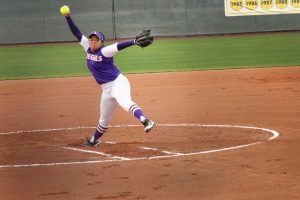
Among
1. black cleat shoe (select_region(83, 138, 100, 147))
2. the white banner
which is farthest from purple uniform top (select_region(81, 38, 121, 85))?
the white banner

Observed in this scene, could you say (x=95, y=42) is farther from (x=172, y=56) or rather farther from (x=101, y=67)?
(x=172, y=56)

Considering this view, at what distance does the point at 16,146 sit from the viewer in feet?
38.6

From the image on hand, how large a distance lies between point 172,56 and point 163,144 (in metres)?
15.8

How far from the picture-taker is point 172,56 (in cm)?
2697

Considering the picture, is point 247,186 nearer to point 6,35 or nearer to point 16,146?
point 16,146

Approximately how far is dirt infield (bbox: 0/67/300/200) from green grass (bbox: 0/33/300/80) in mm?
3760

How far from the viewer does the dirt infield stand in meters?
8.54

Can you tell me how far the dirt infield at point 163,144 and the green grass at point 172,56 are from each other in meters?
3.76

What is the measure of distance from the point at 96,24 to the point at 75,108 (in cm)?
2006

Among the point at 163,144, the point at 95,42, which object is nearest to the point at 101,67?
the point at 95,42

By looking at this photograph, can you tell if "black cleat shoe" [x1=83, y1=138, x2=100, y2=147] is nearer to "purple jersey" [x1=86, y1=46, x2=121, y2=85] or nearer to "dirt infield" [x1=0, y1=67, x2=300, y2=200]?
"dirt infield" [x1=0, y1=67, x2=300, y2=200]

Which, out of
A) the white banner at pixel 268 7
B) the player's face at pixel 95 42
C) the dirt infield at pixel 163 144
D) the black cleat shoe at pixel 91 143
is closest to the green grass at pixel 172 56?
the white banner at pixel 268 7

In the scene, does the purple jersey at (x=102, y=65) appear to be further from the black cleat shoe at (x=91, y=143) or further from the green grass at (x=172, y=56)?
the green grass at (x=172, y=56)

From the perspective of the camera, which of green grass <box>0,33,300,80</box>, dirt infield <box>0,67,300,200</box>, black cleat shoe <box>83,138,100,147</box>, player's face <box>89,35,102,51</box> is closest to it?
dirt infield <box>0,67,300,200</box>
